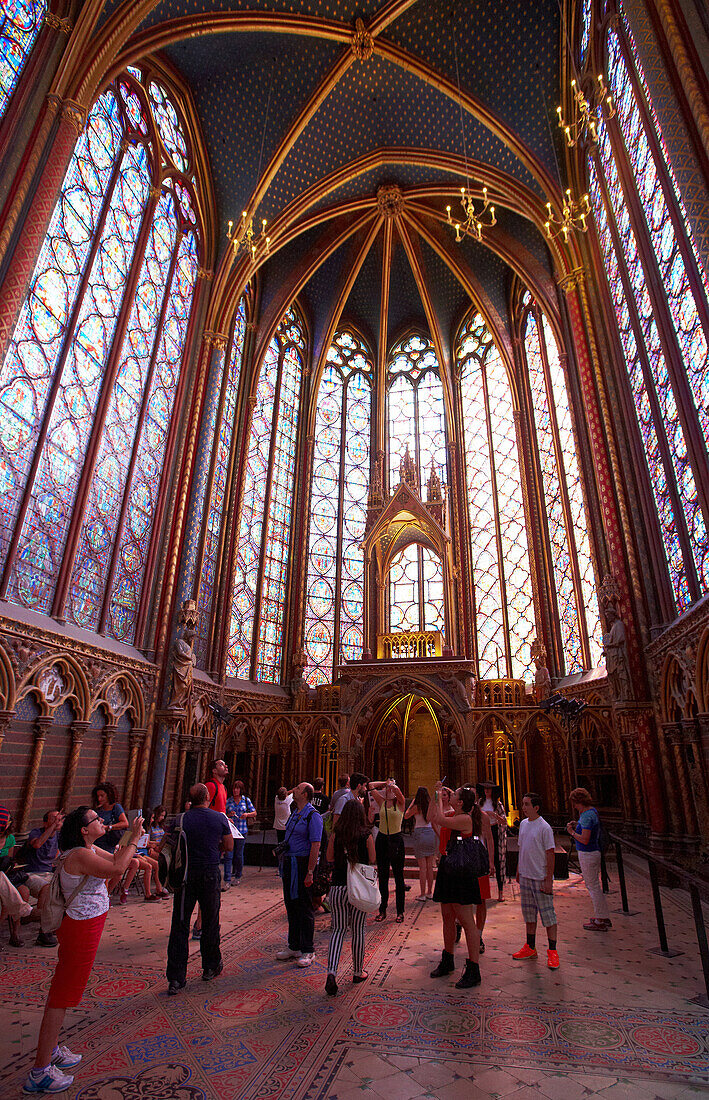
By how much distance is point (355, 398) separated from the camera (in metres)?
22.6

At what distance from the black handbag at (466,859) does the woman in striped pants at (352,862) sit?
0.68 metres

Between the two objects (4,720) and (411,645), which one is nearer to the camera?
(4,720)

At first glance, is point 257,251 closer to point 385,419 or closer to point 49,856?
point 385,419

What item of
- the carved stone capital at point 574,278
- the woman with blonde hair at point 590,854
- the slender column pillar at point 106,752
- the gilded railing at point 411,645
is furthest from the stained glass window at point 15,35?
the gilded railing at point 411,645

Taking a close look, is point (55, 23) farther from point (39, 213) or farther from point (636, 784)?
point (636, 784)

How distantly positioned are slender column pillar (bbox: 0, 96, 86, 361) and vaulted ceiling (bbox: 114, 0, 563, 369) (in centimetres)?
352

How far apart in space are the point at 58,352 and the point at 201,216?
8.11 meters

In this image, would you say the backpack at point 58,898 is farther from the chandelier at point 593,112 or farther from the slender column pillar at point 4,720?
the chandelier at point 593,112

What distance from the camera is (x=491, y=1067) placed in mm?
3342

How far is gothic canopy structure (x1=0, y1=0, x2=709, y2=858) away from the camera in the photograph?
948 centimetres

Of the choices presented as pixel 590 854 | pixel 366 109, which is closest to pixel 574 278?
pixel 366 109

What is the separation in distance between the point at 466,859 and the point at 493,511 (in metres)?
15.5

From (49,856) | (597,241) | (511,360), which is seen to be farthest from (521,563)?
(49,856)

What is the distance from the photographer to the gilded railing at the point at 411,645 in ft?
53.0
